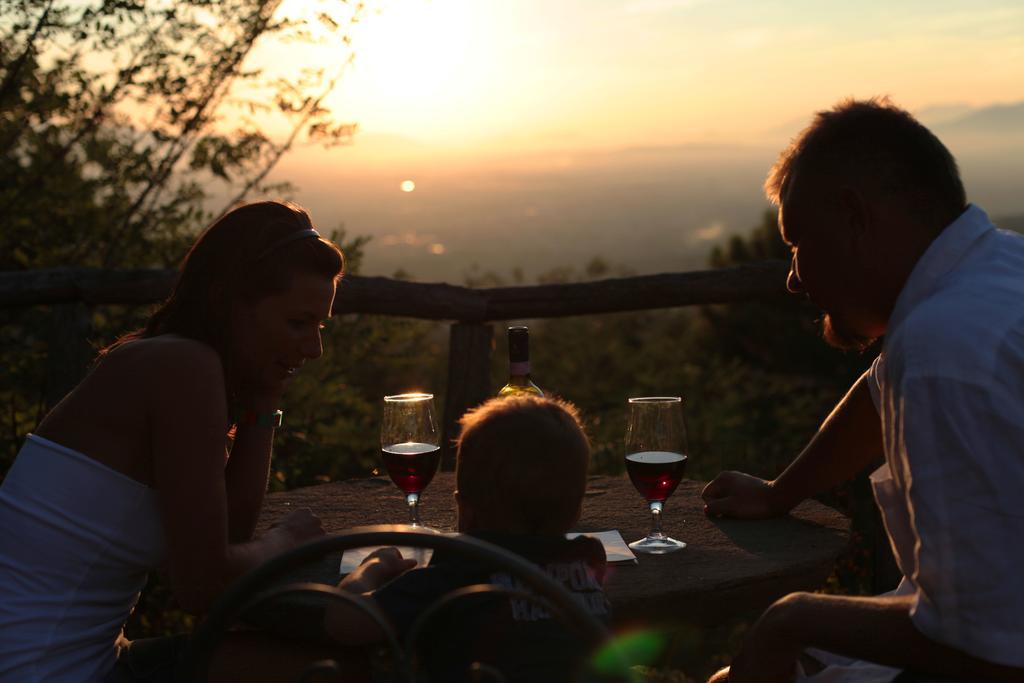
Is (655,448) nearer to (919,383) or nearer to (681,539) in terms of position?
(681,539)

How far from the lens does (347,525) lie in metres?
2.22

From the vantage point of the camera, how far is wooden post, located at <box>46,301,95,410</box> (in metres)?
3.95

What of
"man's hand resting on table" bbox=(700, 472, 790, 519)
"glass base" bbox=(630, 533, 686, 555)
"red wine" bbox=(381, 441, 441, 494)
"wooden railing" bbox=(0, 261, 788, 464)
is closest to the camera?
"glass base" bbox=(630, 533, 686, 555)

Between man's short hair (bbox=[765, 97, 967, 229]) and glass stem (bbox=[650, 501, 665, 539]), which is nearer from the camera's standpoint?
man's short hair (bbox=[765, 97, 967, 229])

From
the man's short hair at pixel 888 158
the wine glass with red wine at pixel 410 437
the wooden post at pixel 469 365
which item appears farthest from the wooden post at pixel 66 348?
the man's short hair at pixel 888 158

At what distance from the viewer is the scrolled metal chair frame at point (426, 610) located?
1.11 meters

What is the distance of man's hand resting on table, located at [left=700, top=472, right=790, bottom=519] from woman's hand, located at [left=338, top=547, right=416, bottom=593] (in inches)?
30.1

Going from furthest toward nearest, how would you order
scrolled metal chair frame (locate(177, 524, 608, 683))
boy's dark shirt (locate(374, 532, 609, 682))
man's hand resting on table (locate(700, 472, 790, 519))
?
man's hand resting on table (locate(700, 472, 790, 519)), boy's dark shirt (locate(374, 532, 609, 682)), scrolled metal chair frame (locate(177, 524, 608, 683))

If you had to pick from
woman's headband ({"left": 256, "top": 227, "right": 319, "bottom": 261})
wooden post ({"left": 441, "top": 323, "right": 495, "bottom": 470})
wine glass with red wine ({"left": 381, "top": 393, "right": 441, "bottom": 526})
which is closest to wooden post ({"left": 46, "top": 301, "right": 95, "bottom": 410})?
wooden post ({"left": 441, "top": 323, "right": 495, "bottom": 470})

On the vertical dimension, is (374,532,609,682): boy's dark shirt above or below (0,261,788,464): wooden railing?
below

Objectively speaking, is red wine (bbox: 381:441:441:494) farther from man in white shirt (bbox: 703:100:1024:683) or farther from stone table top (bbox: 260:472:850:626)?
man in white shirt (bbox: 703:100:1024:683)

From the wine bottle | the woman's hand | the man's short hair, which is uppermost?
the man's short hair

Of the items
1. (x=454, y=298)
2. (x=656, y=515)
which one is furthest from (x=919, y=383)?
(x=454, y=298)

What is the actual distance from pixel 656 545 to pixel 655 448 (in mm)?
189
